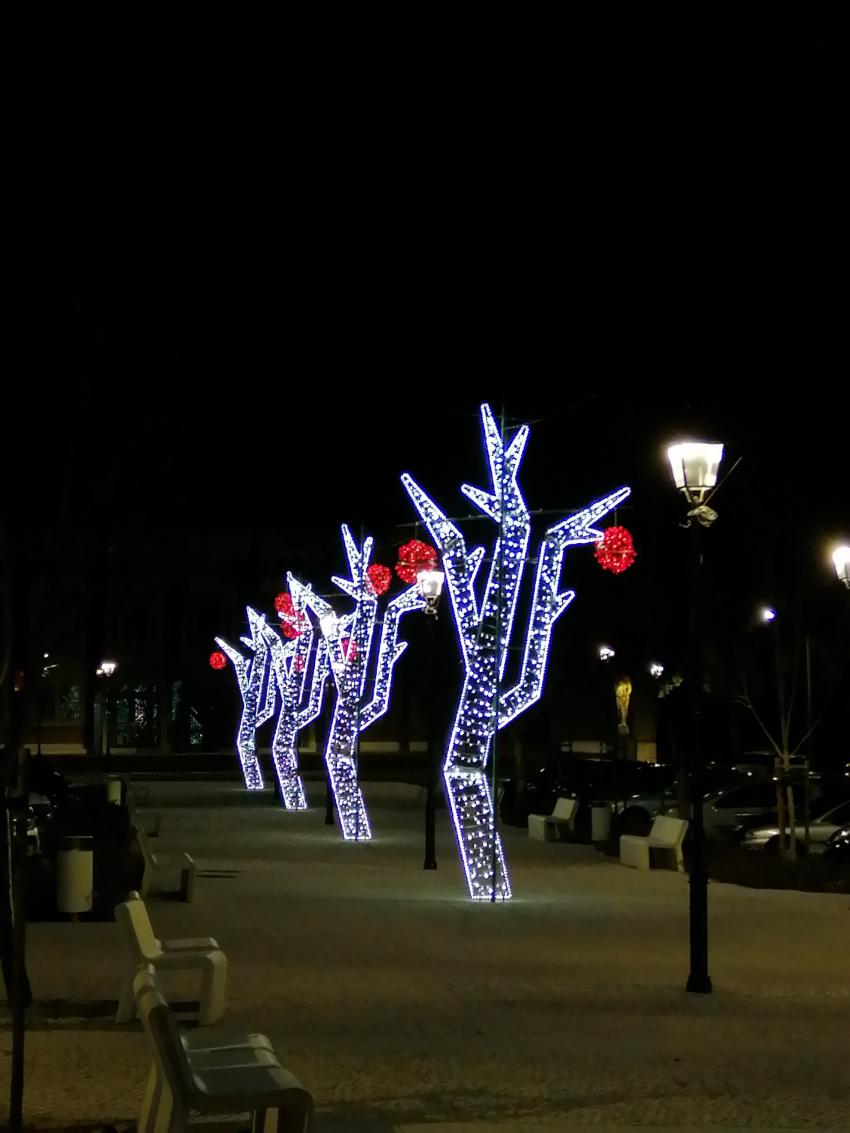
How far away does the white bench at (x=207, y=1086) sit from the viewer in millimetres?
6938

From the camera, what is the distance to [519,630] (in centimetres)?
6594

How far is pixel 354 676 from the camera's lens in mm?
34156

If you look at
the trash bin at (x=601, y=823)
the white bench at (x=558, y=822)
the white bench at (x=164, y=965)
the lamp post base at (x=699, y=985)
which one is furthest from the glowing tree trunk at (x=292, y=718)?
the white bench at (x=164, y=965)

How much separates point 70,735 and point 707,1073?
7474cm

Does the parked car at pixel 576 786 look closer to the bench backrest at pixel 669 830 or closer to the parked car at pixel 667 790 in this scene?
the parked car at pixel 667 790

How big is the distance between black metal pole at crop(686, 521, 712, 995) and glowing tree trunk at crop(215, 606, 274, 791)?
121ft

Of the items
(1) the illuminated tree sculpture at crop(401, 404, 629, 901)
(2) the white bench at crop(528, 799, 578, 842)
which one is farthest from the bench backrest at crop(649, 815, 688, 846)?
(2) the white bench at crop(528, 799, 578, 842)

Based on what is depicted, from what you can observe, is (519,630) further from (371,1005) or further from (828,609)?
(371,1005)

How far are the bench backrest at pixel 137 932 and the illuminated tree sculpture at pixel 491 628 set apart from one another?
1013 cm

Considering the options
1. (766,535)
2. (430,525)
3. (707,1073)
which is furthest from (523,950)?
(766,535)

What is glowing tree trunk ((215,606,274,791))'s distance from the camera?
2062 inches

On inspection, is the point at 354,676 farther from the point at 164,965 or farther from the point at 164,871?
the point at 164,965

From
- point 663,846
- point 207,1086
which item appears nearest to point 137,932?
point 207,1086

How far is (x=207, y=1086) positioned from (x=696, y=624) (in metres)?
8.01
